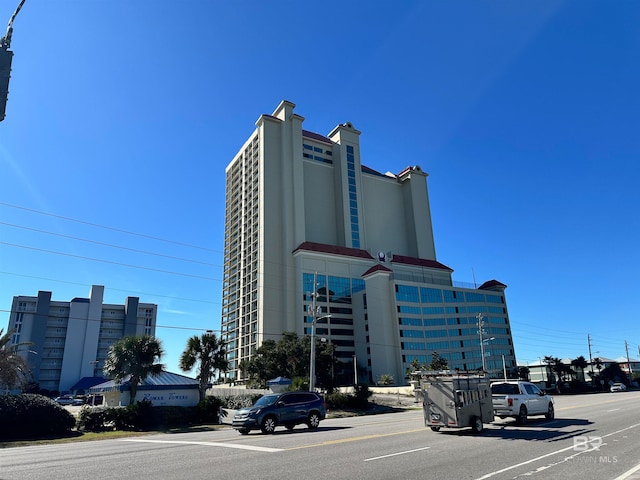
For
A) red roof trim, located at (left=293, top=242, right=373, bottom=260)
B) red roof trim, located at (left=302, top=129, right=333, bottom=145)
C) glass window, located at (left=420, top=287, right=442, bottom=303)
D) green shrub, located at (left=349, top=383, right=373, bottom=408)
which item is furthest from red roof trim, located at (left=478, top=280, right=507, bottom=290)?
green shrub, located at (left=349, top=383, right=373, bottom=408)

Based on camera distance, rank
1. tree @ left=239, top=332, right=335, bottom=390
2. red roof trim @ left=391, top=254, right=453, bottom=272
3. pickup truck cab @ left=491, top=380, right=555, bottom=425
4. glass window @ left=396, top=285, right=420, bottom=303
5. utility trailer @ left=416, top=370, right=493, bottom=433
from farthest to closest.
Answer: red roof trim @ left=391, top=254, right=453, bottom=272 → glass window @ left=396, top=285, right=420, bottom=303 → tree @ left=239, top=332, right=335, bottom=390 → pickup truck cab @ left=491, top=380, right=555, bottom=425 → utility trailer @ left=416, top=370, right=493, bottom=433

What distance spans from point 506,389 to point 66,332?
11885 centimetres

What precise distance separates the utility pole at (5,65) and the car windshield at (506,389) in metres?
20.2

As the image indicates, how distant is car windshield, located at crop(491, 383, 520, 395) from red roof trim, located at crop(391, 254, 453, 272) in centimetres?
9180

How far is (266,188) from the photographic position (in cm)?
10619

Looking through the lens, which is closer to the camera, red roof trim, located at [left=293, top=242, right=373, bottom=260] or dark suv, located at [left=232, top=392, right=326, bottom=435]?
dark suv, located at [left=232, top=392, right=326, bottom=435]

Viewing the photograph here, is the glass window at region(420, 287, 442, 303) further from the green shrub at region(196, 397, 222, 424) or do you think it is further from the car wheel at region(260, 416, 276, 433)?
the car wheel at region(260, 416, 276, 433)

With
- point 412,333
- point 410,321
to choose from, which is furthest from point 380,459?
point 410,321

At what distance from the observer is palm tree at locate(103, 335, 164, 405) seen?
103 feet

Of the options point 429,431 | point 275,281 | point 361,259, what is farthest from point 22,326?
point 429,431

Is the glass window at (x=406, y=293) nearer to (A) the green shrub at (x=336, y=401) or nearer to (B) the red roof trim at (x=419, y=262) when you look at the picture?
(B) the red roof trim at (x=419, y=262)

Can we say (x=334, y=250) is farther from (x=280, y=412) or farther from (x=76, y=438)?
(x=280, y=412)

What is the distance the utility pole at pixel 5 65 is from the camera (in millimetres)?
7340

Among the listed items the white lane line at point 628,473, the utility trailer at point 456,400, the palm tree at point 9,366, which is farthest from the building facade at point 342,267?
the white lane line at point 628,473
